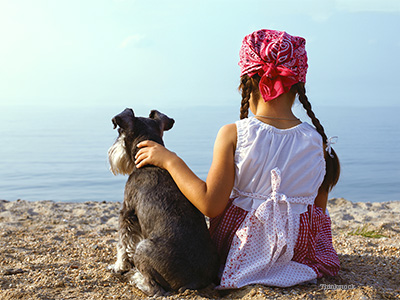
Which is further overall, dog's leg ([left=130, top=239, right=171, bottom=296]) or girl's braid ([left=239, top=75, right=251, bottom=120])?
girl's braid ([left=239, top=75, right=251, bottom=120])

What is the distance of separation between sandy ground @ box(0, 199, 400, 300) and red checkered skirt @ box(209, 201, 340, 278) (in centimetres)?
15

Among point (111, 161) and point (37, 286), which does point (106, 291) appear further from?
point (111, 161)

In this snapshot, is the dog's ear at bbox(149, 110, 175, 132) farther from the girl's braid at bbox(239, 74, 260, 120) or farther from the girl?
the girl's braid at bbox(239, 74, 260, 120)

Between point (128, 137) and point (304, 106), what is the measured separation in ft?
5.98

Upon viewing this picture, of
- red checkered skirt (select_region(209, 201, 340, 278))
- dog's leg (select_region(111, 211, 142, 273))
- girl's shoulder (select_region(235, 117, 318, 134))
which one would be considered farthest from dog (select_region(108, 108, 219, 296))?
girl's shoulder (select_region(235, 117, 318, 134))

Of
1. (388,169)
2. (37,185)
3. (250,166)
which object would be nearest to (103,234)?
(250,166)

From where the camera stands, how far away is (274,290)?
388 centimetres

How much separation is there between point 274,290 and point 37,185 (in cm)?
1379

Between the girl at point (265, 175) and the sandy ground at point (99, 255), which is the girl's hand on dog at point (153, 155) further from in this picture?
the sandy ground at point (99, 255)

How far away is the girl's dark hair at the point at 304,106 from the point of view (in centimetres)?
425

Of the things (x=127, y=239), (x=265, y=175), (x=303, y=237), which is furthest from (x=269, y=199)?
(x=127, y=239)

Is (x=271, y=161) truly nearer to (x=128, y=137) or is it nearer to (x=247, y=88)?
(x=247, y=88)

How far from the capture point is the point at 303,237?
4188mm

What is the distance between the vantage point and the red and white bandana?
4.06 m
